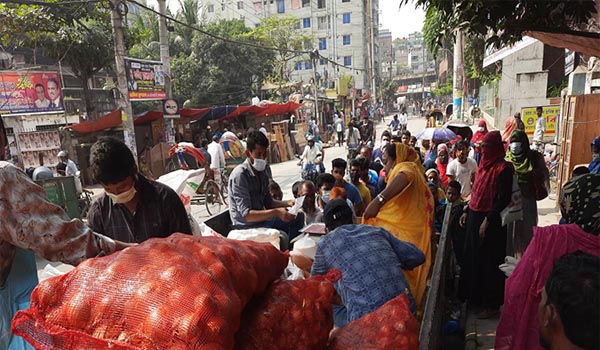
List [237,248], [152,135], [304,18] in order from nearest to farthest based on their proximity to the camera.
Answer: [237,248]
[152,135]
[304,18]

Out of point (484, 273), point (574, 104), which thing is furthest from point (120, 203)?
point (574, 104)

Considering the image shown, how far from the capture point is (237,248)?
1.28 metres

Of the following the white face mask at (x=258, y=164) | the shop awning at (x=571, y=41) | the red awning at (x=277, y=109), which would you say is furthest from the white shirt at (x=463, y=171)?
the red awning at (x=277, y=109)

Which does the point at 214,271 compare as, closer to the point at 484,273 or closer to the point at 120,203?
the point at 120,203

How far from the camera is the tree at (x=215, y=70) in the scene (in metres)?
26.3

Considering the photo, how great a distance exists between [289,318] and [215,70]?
88.1 feet

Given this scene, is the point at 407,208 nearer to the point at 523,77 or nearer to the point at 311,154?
the point at 311,154

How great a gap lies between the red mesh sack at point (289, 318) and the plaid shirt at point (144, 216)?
2.83 feet

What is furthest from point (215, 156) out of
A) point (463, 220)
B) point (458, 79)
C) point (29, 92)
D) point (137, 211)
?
point (458, 79)

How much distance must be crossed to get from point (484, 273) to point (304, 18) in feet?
160

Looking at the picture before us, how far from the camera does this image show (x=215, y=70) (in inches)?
1041

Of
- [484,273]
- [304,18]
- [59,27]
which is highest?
[304,18]

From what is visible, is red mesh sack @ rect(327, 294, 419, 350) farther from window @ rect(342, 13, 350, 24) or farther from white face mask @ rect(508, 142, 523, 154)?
window @ rect(342, 13, 350, 24)

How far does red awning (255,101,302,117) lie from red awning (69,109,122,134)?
894cm
